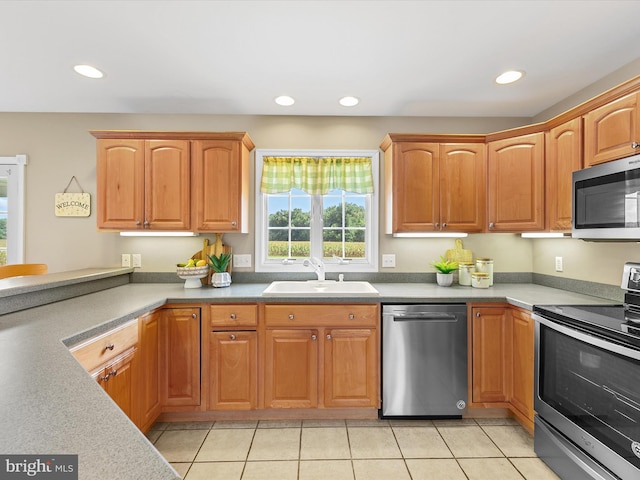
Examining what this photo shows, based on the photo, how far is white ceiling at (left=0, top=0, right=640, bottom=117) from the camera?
1.61 metres

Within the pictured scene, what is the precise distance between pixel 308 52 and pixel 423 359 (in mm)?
2145

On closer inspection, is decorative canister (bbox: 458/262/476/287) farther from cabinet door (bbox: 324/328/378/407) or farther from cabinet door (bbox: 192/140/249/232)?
cabinet door (bbox: 192/140/249/232)

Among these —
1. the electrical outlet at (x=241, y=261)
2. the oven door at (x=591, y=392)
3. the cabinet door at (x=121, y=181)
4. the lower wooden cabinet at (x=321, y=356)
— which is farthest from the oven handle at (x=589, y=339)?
the cabinet door at (x=121, y=181)

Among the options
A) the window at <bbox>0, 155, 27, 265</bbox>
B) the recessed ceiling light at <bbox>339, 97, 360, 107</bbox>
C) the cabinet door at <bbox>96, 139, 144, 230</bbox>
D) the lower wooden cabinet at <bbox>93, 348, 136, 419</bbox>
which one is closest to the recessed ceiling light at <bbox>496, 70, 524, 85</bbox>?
the recessed ceiling light at <bbox>339, 97, 360, 107</bbox>

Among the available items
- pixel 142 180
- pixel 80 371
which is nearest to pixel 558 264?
pixel 80 371

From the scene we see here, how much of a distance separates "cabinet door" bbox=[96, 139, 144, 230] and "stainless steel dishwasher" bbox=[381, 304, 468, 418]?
2.10 meters

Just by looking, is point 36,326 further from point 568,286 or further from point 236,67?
point 568,286

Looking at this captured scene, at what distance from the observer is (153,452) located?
0.60 meters

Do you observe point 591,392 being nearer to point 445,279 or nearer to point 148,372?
point 445,279

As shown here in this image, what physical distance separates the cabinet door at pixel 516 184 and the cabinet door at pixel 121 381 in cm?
270

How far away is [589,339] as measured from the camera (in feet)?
5.13

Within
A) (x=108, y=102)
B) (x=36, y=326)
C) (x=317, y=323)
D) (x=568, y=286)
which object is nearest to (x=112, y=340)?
(x=36, y=326)

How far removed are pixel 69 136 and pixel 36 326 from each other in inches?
82.9

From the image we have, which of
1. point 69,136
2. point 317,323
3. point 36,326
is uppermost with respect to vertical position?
point 69,136
